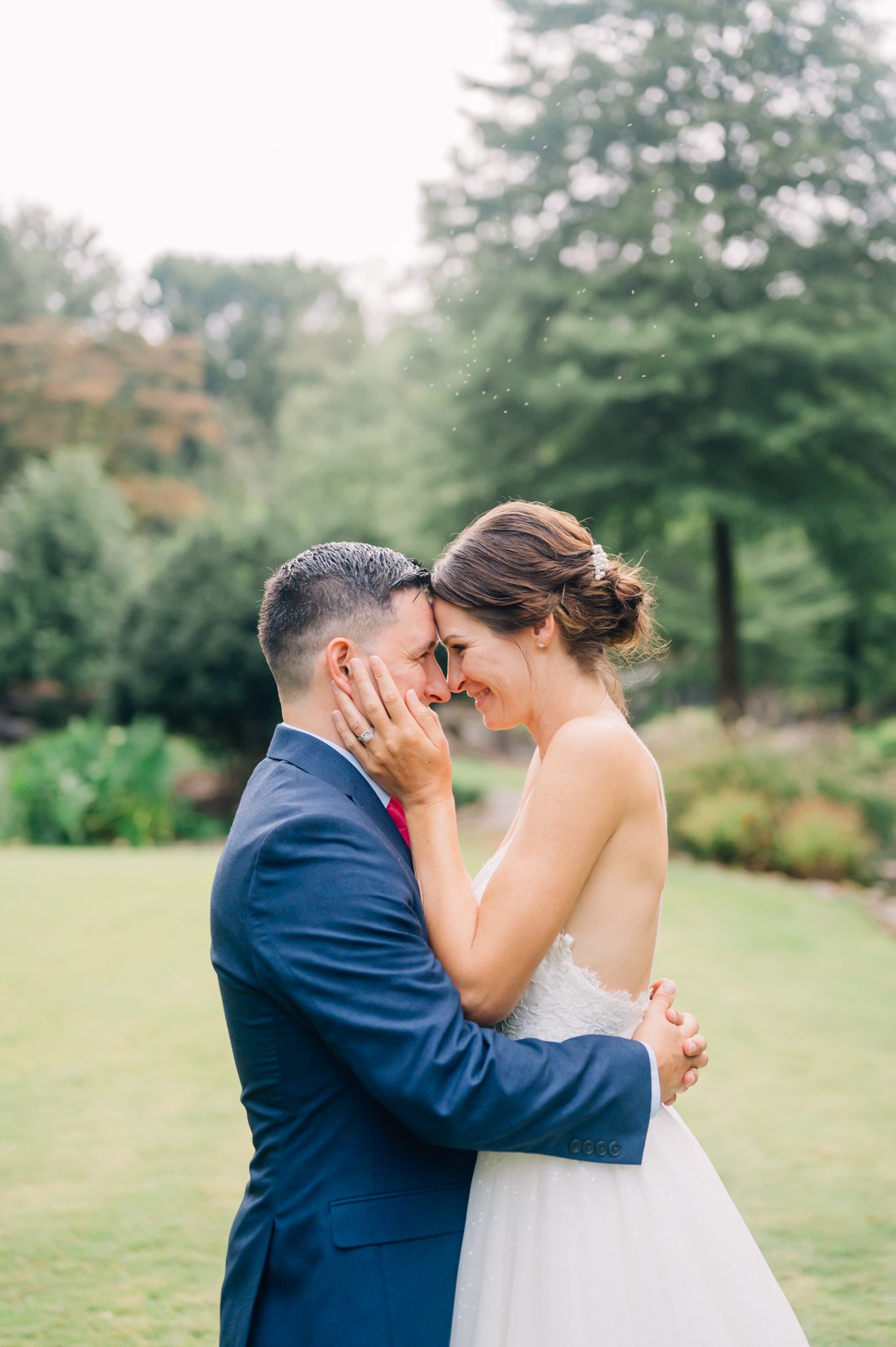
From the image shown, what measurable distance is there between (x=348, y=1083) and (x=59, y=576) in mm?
24105

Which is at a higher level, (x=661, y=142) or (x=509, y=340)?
(x=661, y=142)

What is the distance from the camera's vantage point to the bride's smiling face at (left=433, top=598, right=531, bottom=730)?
2.55 m

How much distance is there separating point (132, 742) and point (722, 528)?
29.1 feet

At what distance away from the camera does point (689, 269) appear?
45.2 feet

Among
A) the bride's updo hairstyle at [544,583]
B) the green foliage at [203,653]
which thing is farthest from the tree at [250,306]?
the bride's updo hairstyle at [544,583]

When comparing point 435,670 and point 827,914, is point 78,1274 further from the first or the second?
point 827,914

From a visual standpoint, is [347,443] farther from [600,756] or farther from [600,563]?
[600,756]

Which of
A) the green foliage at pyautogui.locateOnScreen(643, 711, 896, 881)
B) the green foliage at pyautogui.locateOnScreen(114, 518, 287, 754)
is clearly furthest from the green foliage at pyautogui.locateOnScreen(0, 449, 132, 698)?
the green foliage at pyautogui.locateOnScreen(643, 711, 896, 881)

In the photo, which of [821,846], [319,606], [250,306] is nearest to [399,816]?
[319,606]

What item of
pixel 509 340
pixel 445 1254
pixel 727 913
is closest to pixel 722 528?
pixel 509 340

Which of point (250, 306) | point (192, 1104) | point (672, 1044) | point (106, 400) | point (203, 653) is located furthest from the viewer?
point (250, 306)

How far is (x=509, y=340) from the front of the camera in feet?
47.8

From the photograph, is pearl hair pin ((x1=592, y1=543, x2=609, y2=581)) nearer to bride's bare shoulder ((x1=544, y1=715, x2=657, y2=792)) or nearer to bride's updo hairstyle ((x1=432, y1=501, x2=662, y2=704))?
bride's updo hairstyle ((x1=432, y1=501, x2=662, y2=704))

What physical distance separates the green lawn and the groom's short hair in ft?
9.60
